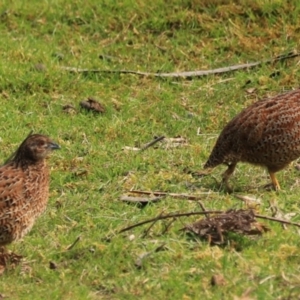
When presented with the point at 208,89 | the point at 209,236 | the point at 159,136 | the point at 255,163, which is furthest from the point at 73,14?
the point at 209,236

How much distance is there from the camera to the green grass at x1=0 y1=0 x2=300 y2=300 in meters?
6.77

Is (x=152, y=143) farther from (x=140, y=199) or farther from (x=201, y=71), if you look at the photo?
(x=201, y=71)

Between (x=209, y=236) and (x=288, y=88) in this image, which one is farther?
(x=288, y=88)

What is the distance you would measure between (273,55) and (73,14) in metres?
2.60

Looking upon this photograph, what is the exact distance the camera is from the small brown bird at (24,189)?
278 inches

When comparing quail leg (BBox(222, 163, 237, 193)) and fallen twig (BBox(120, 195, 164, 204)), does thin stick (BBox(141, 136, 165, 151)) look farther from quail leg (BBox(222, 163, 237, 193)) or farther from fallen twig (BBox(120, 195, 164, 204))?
fallen twig (BBox(120, 195, 164, 204))

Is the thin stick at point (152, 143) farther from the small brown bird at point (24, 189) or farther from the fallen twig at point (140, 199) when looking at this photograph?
the small brown bird at point (24, 189)

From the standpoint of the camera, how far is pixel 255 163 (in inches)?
346

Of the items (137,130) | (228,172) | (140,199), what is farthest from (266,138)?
(137,130)

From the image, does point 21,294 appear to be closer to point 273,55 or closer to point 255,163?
point 255,163

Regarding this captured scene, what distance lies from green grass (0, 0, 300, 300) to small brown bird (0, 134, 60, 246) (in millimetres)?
252

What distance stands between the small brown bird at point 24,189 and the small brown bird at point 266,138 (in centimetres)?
174

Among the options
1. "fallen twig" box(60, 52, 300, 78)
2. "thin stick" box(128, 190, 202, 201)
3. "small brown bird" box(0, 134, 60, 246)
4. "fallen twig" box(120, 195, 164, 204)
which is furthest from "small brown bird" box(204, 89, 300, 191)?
"fallen twig" box(60, 52, 300, 78)

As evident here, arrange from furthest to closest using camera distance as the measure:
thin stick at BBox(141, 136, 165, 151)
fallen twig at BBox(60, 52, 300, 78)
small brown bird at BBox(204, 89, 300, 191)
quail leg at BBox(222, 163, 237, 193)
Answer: fallen twig at BBox(60, 52, 300, 78)
thin stick at BBox(141, 136, 165, 151)
quail leg at BBox(222, 163, 237, 193)
small brown bird at BBox(204, 89, 300, 191)
